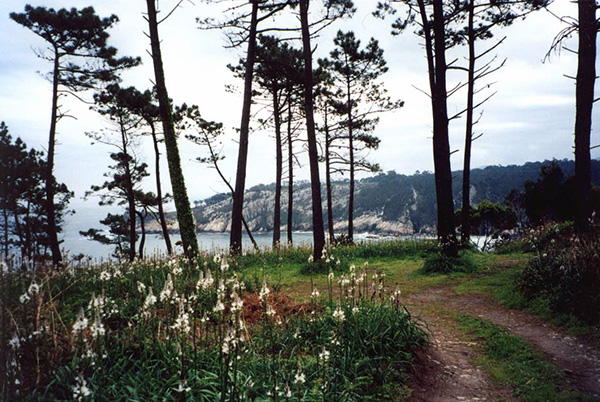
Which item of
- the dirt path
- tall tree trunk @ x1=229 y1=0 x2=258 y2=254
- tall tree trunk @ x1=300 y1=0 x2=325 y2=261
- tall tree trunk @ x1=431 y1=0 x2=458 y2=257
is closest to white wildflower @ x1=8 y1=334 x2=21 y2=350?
the dirt path

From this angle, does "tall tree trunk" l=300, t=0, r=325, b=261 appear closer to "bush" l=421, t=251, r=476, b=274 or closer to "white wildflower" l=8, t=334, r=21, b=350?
"bush" l=421, t=251, r=476, b=274

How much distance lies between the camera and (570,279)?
552 centimetres

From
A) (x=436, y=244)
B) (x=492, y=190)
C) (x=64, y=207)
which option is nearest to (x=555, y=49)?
(x=436, y=244)

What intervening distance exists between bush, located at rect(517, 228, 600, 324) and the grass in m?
1.21

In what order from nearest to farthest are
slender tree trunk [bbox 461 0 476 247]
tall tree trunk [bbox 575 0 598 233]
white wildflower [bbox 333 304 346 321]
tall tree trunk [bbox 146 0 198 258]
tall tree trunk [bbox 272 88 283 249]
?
white wildflower [bbox 333 304 346 321] → tall tree trunk [bbox 575 0 598 233] → tall tree trunk [bbox 146 0 198 258] → slender tree trunk [bbox 461 0 476 247] → tall tree trunk [bbox 272 88 283 249]

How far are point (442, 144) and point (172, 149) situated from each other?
27.1ft

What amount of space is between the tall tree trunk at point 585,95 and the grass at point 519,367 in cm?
440

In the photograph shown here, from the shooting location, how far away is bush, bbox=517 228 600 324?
16.5 feet

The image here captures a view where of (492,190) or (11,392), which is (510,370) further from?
(492,190)

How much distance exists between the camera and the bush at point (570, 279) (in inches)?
198

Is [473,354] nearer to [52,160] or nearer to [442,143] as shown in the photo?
[442,143]

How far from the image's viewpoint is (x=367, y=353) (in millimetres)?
3988

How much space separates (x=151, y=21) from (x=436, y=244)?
12.4 m

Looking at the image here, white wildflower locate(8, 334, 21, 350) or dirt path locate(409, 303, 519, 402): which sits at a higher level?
white wildflower locate(8, 334, 21, 350)
